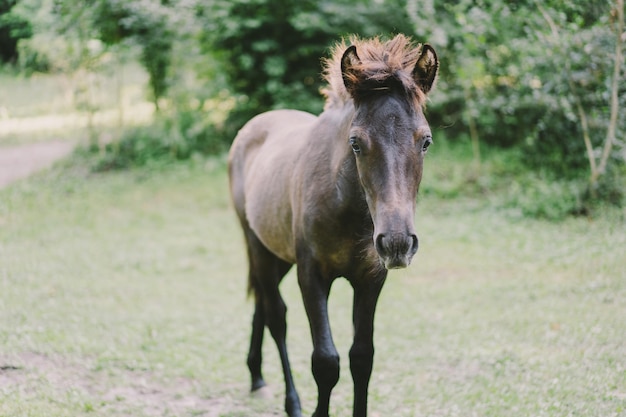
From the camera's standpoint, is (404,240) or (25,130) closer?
(404,240)

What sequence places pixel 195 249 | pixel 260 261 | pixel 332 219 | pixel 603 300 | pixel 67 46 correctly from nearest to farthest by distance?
pixel 332 219, pixel 260 261, pixel 603 300, pixel 195 249, pixel 67 46

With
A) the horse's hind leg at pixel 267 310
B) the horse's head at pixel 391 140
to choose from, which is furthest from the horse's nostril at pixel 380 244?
the horse's hind leg at pixel 267 310

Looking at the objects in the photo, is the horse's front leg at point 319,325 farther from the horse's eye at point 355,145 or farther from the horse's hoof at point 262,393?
the horse's hoof at point 262,393

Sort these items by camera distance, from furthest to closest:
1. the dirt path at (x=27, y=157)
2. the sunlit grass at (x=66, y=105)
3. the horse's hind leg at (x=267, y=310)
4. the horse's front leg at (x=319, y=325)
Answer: the sunlit grass at (x=66, y=105), the dirt path at (x=27, y=157), the horse's hind leg at (x=267, y=310), the horse's front leg at (x=319, y=325)

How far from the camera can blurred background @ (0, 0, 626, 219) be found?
28.9ft

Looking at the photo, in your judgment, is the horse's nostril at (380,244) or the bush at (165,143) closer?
the horse's nostril at (380,244)

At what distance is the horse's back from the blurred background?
16.2 feet

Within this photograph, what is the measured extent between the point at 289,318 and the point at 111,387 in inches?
101

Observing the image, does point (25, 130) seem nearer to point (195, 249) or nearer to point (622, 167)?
point (195, 249)

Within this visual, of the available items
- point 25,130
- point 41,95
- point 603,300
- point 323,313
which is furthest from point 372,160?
point 25,130

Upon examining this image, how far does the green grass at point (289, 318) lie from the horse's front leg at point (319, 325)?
66 cm

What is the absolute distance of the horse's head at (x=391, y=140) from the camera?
2.61 metres

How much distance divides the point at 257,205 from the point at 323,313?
46.3 inches

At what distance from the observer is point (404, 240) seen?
257 cm
